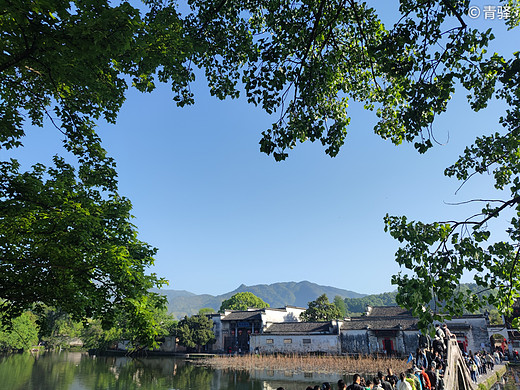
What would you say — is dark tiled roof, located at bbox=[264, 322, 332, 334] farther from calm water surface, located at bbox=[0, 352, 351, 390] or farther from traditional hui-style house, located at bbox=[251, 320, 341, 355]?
calm water surface, located at bbox=[0, 352, 351, 390]

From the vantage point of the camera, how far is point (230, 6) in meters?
6.09

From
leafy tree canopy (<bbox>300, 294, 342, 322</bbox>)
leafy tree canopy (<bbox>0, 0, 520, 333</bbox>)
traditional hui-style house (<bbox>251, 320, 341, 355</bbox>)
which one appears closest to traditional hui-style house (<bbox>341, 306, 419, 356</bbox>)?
traditional hui-style house (<bbox>251, 320, 341, 355</bbox>)

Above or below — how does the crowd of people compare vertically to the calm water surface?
above

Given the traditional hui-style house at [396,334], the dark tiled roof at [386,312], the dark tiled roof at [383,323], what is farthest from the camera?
the dark tiled roof at [386,312]

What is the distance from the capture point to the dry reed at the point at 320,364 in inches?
881

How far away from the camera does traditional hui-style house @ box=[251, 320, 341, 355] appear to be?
3222 cm

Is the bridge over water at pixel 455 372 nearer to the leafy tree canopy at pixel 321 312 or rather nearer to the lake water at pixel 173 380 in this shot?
→ the lake water at pixel 173 380

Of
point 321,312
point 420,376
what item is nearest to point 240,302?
point 321,312

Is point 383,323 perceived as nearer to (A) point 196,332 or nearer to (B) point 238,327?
(B) point 238,327

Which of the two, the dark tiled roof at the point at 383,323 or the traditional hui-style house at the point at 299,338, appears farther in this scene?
the traditional hui-style house at the point at 299,338

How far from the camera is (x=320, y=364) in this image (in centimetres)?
2578

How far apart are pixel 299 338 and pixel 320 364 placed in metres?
8.73

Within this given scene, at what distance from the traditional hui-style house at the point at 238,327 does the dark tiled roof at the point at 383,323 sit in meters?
11.7

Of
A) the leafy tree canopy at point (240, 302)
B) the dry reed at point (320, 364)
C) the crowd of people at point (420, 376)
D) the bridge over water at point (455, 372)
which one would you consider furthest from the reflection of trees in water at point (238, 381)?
the leafy tree canopy at point (240, 302)
